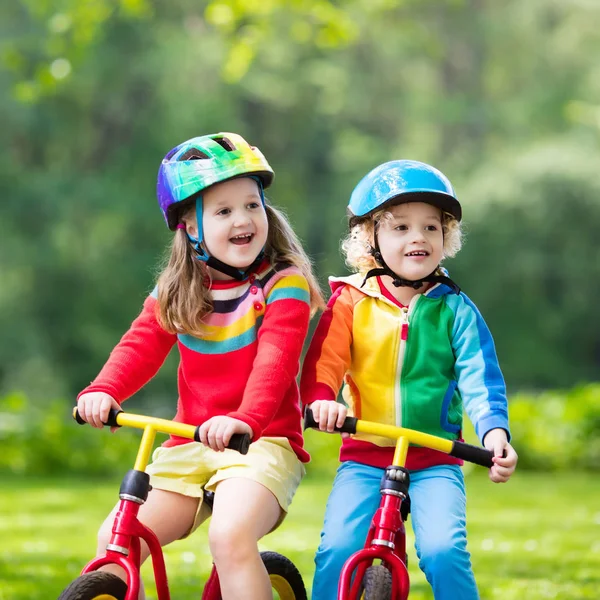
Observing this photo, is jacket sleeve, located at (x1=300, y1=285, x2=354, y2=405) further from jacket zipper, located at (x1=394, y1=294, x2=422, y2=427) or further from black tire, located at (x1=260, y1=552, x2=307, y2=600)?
black tire, located at (x1=260, y1=552, x2=307, y2=600)

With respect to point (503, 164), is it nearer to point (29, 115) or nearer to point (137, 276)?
point (137, 276)

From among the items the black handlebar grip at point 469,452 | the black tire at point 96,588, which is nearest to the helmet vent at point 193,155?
the black handlebar grip at point 469,452

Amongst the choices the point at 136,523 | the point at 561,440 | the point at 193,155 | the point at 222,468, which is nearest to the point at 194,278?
the point at 193,155

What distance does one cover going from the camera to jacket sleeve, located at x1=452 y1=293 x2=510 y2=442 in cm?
360

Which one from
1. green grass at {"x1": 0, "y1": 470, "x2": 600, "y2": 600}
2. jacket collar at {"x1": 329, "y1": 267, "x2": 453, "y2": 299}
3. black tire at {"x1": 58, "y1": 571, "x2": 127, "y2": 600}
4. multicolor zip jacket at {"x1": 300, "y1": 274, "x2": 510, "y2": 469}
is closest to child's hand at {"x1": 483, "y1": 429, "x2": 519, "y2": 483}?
multicolor zip jacket at {"x1": 300, "y1": 274, "x2": 510, "y2": 469}

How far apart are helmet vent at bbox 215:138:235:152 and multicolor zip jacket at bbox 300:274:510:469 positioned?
650 mm

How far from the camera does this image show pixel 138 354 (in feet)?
13.1

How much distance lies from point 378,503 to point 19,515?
6630 millimetres

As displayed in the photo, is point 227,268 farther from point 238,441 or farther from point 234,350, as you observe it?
point 238,441

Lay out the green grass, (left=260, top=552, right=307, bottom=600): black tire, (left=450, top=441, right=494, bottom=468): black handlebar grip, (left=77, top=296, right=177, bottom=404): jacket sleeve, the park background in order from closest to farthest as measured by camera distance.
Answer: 1. (left=450, top=441, right=494, bottom=468): black handlebar grip
2. (left=77, top=296, right=177, bottom=404): jacket sleeve
3. (left=260, top=552, right=307, bottom=600): black tire
4. the green grass
5. the park background

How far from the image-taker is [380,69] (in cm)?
2603

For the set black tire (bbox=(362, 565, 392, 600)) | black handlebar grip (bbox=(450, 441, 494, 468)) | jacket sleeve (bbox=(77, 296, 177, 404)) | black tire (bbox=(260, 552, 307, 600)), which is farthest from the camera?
black tire (bbox=(260, 552, 307, 600))

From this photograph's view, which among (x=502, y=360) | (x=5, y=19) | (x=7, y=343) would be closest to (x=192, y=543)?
(x=7, y=343)

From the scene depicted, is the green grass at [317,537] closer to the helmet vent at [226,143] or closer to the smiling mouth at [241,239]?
the smiling mouth at [241,239]
